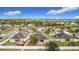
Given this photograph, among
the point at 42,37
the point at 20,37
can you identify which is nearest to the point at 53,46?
the point at 42,37

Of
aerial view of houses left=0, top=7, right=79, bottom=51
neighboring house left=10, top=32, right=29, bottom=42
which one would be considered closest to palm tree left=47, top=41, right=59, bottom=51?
aerial view of houses left=0, top=7, right=79, bottom=51

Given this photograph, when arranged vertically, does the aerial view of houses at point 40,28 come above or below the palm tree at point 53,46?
above

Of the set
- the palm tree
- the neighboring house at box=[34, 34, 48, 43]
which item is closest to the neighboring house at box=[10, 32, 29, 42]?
the neighboring house at box=[34, 34, 48, 43]

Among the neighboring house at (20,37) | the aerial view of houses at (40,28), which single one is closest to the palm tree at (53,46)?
the aerial view of houses at (40,28)

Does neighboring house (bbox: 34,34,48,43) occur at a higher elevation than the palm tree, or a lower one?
higher

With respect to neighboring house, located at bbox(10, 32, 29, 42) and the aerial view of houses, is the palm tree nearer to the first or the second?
the aerial view of houses

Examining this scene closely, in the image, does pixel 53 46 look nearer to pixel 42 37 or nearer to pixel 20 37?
pixel 42 37

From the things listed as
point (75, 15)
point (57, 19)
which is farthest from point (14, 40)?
point (75, 15)

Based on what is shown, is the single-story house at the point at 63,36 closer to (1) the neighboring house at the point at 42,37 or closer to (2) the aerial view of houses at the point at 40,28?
(2) the aerial view of houses at the point at 40,28
